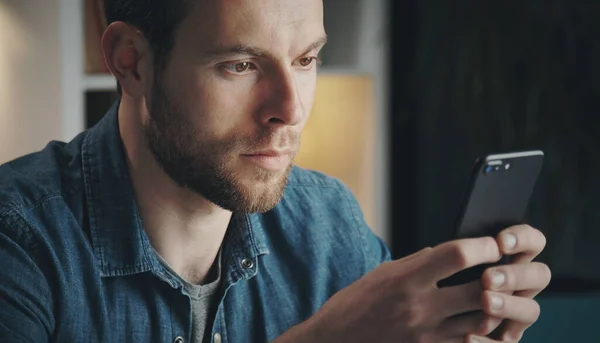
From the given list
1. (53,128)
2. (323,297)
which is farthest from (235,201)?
(53,128)

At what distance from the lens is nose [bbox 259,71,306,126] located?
1.05 m

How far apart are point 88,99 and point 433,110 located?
1006 millimetres

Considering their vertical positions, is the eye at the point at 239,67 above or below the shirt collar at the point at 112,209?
above

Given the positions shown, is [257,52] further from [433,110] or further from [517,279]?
[433,110]

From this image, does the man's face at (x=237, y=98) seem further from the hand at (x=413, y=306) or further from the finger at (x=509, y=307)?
the finger at (x=509, y=307)

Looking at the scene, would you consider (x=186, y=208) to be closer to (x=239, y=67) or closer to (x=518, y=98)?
(x=239, y=67)

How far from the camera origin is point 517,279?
3.11ft

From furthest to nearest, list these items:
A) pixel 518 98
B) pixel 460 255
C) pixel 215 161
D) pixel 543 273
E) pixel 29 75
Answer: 1. pixel 518 98
2. pixel 29 75
3. pixel 215 161
4. pixel 543 273
5. pixel 460 255

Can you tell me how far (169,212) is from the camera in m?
1.11

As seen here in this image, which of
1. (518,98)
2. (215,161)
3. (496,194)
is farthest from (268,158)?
(518,98)

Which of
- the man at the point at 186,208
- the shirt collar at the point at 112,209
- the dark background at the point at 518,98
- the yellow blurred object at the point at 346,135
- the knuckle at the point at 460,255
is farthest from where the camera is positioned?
A: the yellow blurred object at the point at 346,135

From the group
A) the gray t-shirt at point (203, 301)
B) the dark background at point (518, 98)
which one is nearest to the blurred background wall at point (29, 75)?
the dark background at point (518, 98)

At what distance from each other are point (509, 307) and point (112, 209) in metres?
0.52

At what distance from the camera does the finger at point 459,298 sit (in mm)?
903
